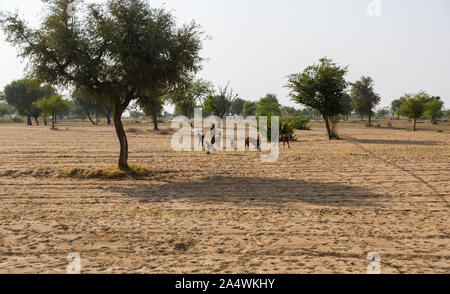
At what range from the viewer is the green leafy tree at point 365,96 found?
73750mm

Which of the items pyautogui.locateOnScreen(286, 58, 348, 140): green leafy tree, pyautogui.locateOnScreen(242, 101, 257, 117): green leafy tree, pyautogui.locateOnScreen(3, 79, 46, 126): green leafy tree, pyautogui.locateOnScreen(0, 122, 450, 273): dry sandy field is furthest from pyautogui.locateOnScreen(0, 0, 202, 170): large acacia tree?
pyautogui.locateOnScreen(242, 101, 257, 117): green leafy tree

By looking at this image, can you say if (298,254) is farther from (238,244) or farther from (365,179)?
(365,179)

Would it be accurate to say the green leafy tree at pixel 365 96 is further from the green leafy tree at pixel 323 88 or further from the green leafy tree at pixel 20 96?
the green leafy tree at pixel 20 96

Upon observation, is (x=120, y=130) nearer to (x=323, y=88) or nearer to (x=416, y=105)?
(x=323, y=88)

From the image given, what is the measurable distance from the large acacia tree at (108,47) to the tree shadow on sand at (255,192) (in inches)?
161

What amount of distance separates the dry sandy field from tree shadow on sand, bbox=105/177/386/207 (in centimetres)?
3

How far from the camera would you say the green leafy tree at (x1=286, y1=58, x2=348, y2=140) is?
33.1 meters

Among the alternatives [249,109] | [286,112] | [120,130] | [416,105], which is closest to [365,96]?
[416,105]

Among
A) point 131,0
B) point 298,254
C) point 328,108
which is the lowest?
point 298,254

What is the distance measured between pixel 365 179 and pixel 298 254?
25.9 ft

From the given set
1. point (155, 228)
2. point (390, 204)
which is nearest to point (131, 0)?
point (155, 228)

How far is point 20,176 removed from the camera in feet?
45.4

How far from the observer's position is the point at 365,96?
74312mm

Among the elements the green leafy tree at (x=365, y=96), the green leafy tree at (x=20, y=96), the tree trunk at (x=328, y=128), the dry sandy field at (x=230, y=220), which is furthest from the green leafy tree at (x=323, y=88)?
the green leafy tree at (x=20, y=96)
